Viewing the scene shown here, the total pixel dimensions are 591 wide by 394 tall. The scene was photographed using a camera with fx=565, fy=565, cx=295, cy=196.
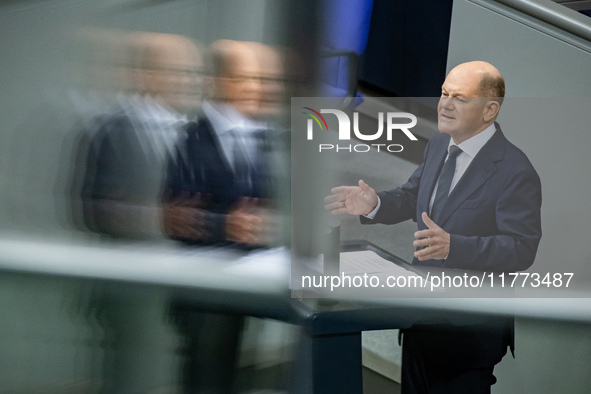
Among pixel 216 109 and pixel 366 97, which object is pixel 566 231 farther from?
pixel 216 109

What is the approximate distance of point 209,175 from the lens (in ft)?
3.16

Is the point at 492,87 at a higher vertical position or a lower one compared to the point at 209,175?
higher

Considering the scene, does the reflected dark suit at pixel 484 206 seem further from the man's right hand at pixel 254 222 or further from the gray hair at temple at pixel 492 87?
the man's right hand at pixel 254 222

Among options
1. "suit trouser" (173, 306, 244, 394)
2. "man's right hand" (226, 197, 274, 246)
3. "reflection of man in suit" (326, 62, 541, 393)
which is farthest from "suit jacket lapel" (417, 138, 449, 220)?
"suit trouser" (173, 306, 244, 394)

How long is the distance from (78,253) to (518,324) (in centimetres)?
74

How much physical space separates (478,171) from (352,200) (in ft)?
0.68

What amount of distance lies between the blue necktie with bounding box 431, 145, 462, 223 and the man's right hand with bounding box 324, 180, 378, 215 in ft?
0.32

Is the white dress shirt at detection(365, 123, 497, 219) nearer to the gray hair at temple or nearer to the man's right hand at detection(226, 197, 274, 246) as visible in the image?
the gray hair at temple

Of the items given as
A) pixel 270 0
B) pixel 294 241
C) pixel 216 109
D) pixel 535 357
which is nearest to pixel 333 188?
pixel 294 241

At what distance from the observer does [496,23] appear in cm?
98

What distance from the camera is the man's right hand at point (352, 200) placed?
92 centimetres

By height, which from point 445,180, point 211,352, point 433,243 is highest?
point 445,180

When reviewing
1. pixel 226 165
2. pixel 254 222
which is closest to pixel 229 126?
pixel 226 165

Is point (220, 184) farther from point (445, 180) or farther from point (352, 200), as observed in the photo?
point (445, 180)
